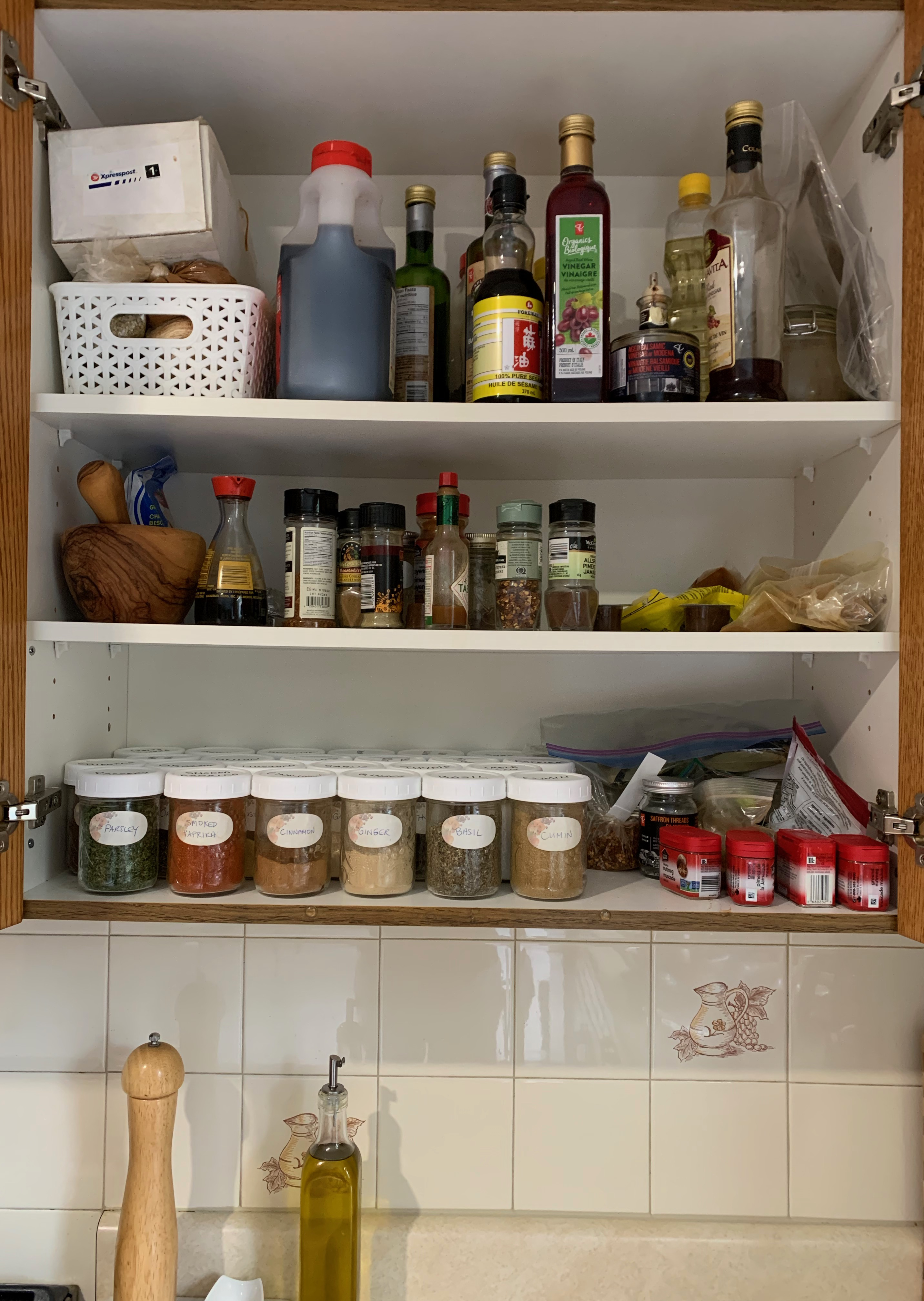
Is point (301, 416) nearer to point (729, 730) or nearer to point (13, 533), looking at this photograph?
point (13, 533)

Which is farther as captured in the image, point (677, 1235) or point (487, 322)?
point (677, 1235)

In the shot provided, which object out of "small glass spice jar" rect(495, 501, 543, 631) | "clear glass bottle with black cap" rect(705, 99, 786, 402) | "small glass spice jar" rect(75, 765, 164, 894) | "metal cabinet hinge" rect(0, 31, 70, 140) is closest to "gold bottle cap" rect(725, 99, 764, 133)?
"clear glass bottle with black cap" rect(705, 99, 786, 402)

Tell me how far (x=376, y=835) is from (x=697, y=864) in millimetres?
346

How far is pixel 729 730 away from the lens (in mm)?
1187

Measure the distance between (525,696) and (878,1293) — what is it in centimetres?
89

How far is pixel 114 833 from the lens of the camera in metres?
0.95

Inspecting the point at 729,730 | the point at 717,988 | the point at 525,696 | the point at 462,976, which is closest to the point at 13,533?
the point at 525,696

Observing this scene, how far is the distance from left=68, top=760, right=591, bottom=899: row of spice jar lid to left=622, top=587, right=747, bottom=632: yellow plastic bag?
22cm

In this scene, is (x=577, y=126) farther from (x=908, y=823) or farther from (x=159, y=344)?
(x=908, y=823)

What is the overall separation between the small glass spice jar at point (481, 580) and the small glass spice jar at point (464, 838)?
21cm

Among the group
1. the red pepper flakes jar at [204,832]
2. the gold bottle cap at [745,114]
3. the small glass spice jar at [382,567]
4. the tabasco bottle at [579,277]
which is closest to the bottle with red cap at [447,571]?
the small glass spice jar at [382,567]

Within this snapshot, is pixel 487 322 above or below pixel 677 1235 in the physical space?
above

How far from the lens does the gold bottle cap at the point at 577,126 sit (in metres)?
0.97

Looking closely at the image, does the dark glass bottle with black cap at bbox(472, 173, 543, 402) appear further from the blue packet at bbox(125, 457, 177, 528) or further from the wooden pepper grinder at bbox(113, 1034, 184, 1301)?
the wooden pepper grinder at bbox(113, 1034, 184, 1301)
